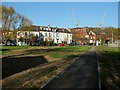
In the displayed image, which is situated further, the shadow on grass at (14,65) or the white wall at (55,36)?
the white wall at (55,36)

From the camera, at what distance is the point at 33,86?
15.9 metres

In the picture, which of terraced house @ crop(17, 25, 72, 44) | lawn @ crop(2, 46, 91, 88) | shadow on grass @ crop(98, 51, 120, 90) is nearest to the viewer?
shadow on grass @ crop(98, 51, 120, 90)

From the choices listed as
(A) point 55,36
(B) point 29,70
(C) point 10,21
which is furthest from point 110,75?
(A) point 55,36

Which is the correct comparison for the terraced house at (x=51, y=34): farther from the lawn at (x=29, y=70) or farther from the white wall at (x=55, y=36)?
the lawn at (x=29, y=70)

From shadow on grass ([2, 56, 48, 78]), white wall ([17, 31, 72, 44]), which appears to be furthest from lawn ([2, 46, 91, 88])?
white wall ([17, 31, 72, 44])

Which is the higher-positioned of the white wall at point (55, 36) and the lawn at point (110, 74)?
the white wall at point (55, 36)

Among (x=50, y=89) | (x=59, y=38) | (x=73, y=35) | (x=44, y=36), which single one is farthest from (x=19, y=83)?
(x=73, y=35)

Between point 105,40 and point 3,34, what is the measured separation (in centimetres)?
9083

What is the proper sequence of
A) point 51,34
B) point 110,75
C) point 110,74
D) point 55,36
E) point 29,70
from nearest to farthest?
point 110,75 → point 110,74 → point 29,70 → point 51,34 → point 55,36

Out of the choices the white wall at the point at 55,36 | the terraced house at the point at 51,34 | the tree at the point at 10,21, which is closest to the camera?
the tree at the point at 10,21

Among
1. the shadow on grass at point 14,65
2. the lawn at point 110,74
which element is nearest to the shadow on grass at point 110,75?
the lawn at point 110,74

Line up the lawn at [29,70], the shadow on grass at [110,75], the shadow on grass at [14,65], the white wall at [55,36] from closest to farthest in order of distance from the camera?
the shadow on grass at [110,75] → the lawn at [29,70] → the shadow on grass at [14,65] → the white wall at [55,36]

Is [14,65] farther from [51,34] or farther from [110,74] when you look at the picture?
[51,34]

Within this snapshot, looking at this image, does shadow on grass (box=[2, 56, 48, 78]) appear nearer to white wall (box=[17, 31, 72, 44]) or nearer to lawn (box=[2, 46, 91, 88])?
lawn (box=[2, 46, 91, 88])
